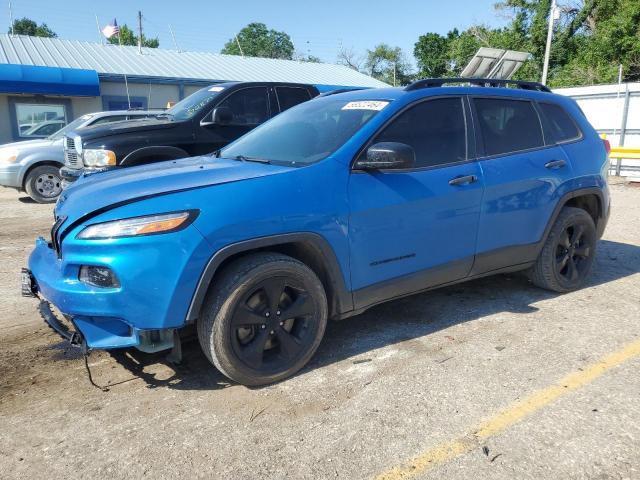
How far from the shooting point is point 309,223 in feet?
10.2

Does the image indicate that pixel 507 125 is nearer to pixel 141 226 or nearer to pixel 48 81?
pixel 141 226

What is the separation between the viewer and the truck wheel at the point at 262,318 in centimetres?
294

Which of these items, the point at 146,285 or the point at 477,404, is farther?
the point at 477,404

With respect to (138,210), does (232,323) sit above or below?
below

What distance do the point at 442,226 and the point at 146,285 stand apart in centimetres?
206

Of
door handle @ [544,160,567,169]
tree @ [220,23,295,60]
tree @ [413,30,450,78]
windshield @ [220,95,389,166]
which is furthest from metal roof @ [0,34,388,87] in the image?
tree @ [220,23,295,60]

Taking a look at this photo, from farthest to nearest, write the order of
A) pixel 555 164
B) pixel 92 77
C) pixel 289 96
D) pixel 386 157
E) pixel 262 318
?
pixel 92 77, pixel 289 96, pixel 555 164, pixel 386 157, pixel 262 318

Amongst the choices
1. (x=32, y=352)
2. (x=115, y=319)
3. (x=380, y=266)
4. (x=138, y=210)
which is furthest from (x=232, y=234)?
(x=32, y=352)

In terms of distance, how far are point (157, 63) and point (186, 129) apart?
61.0 ft

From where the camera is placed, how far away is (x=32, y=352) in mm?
3697

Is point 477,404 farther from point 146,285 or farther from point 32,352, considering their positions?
point 32,352

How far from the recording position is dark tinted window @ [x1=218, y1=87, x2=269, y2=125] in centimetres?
746

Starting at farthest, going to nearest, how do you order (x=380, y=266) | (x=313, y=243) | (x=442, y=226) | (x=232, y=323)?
(x=442, y=226), (x=380, y=266), (x=313, y=243), (x=232, y=323)

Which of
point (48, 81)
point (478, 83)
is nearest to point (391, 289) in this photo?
point (478, 83)
